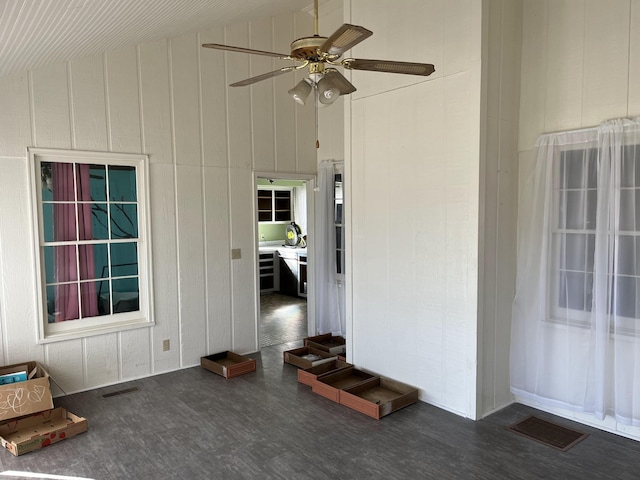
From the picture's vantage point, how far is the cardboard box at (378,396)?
151 inches

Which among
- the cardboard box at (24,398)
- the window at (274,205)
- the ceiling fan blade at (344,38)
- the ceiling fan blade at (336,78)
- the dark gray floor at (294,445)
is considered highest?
the ceiling fan blade at (344,38)

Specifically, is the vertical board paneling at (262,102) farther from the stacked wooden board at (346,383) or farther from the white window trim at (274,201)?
the white window trim at (274,201)

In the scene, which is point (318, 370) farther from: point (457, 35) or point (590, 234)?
point (457, 35)

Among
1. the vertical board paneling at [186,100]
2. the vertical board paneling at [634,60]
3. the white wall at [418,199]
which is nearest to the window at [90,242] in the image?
the vertical board paneling at [186,100]

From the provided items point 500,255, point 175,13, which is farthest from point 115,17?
point 500,255

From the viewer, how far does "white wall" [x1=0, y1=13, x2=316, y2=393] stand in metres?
4.05

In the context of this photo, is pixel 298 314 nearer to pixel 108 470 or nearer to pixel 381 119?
pixel 381 119

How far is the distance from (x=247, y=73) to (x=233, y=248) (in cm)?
204

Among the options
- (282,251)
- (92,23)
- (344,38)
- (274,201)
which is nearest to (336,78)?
(344,38)

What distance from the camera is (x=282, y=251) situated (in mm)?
9297

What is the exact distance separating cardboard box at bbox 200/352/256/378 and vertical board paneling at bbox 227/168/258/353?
0.71 ft

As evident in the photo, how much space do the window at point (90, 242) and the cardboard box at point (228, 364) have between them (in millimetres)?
783

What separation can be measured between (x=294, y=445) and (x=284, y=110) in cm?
391

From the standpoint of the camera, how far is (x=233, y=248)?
5391 millimetres
